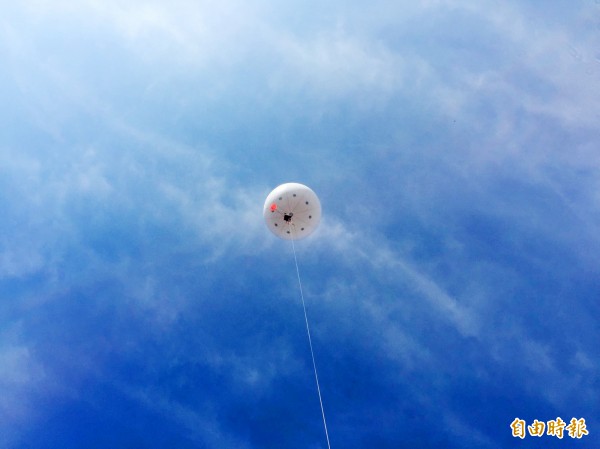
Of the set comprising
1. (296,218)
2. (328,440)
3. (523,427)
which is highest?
(296,218)

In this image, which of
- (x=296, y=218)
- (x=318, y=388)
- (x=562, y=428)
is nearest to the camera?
(x=296, y=218)

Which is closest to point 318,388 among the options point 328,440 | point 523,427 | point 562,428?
point 328,440

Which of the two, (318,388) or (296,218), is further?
(318,388)

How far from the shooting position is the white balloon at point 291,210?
29.7 meters

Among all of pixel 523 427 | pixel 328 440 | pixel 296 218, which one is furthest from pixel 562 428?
pixel 296 218

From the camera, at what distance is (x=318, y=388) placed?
125ft

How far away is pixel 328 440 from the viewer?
120ft

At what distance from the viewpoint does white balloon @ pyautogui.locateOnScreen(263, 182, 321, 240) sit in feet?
97.4

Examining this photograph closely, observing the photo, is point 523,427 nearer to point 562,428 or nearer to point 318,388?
point 562,428

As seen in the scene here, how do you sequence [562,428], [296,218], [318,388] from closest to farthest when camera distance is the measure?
[296,218] < [562,428] < [318,388]

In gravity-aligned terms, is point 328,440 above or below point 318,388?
below

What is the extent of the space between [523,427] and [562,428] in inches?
106

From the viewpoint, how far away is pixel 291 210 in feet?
98.5

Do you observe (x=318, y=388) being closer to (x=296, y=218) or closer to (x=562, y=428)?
(x=296, y=218)
